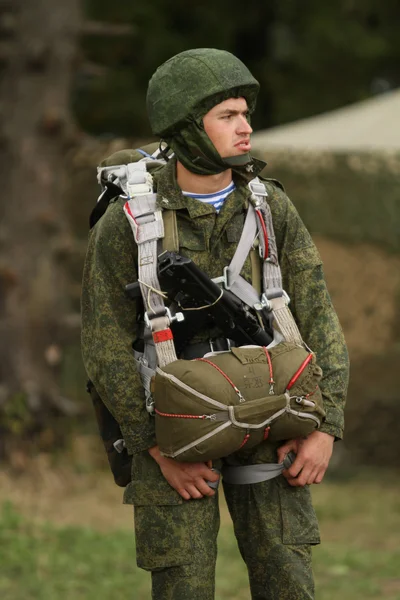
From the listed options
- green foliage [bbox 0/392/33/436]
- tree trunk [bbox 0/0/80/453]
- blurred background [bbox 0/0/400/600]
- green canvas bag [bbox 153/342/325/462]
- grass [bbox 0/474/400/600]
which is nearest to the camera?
green canvas bag [bbox 153/342/325/462]


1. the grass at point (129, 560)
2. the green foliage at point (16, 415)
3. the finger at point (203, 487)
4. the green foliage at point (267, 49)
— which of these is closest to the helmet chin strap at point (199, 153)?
the finger at point (203, 487)

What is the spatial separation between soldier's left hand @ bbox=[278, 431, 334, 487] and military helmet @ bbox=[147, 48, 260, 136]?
943 mm

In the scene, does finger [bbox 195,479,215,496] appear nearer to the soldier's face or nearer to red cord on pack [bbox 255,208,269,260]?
red cord on pack [bbox 255,208,269,260]

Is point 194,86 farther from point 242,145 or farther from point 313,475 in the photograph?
point 313,475

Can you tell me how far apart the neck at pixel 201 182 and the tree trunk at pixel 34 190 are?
4543 millimetres

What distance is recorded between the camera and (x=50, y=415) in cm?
783

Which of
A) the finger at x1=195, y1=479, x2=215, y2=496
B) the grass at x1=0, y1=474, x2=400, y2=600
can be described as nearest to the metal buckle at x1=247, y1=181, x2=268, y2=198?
the finger at x1=195, y1=479, x2=215, y2=496

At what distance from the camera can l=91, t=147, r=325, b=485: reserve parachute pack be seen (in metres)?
3.13

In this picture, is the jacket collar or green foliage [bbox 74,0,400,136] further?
green foliage [bbox 74,0,400,136]

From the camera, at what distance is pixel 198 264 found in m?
3.34

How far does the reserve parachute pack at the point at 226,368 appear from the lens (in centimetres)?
313

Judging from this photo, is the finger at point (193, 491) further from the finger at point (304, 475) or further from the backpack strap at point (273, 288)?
the backpack strap at point (273, 288)

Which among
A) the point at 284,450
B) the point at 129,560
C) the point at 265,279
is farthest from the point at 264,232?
the point at 129,560

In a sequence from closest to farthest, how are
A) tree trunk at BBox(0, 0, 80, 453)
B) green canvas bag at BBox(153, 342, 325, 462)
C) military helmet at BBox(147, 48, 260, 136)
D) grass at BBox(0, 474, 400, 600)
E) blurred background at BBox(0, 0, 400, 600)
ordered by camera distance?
1. green canvas bag at BBox(153, 342, 325, 462)
2. military helmet at BBox(147, 48, 260, 136)
3. grass at BBox(0, 474, 400, 600)
4. blurred background at BBox(0, 0, 400, 600)
5. tree trunk at BBox(0, 0, 80, 453)
